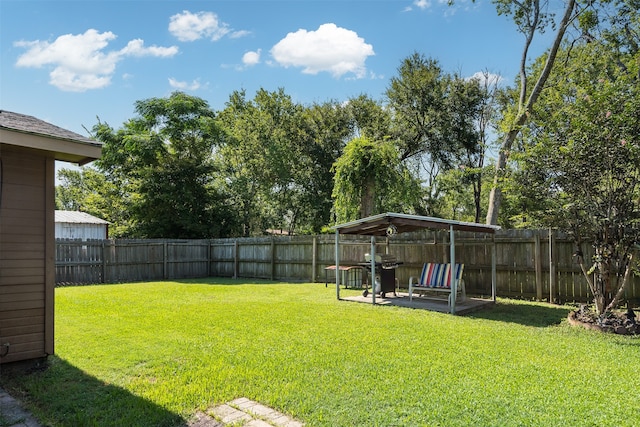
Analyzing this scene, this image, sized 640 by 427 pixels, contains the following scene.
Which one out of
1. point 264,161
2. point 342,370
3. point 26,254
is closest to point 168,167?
point 264,161

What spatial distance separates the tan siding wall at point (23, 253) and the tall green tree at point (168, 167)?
15.3 m

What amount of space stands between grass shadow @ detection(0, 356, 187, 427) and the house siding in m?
0.28

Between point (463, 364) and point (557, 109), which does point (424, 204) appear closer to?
point (557, 109)

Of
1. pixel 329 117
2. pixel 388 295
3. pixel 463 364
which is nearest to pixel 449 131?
pixel 329 117

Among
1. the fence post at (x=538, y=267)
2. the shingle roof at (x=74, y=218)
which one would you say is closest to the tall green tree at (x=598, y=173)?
the fence post at (x=538, y=267)

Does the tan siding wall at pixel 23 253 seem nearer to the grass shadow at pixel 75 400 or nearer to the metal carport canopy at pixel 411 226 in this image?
the grass shadow at pixel 75 400

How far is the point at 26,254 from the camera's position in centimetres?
414

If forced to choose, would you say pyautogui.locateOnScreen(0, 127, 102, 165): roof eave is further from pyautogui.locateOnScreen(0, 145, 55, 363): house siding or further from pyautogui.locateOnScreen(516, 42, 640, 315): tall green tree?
pyautogui.locateOnScreen(516, 42, 640, 315): tall green tree

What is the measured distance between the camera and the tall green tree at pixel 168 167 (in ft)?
63.1

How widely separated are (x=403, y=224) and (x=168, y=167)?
14.7 meters

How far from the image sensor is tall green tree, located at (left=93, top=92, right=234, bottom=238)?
19.2 m

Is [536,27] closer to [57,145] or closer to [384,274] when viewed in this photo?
[384,274]

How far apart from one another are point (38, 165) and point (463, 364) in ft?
16.0

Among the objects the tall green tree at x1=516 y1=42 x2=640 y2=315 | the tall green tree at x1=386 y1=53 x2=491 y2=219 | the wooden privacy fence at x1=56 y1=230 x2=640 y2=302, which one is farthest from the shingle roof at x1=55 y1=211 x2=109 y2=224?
the tall green tree at x1=516 y1=42 x2=640 y2=315
